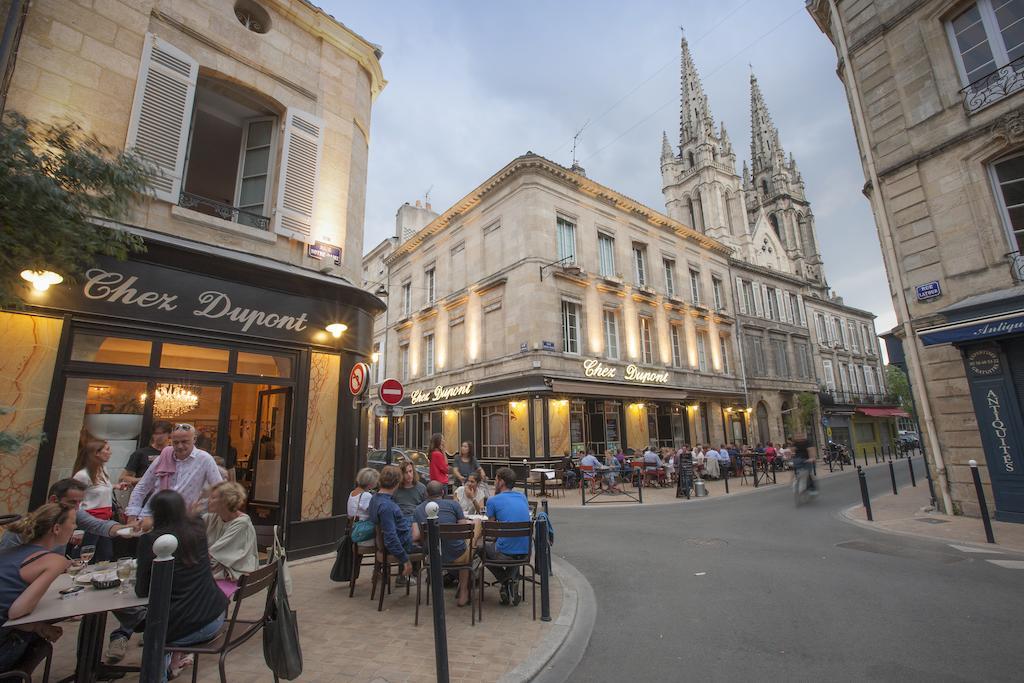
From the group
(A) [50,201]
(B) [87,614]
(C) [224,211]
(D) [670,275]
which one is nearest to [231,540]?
(B) [87,614]

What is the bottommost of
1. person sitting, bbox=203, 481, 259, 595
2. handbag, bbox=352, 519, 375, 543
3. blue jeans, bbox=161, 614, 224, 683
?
blue jeans, bbox=161, 614, 224, 683

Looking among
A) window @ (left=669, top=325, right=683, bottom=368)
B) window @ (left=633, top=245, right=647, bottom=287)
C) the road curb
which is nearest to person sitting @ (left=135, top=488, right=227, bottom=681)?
the road curb

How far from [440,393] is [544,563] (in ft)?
55.6

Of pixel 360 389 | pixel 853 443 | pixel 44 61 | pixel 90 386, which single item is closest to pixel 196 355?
pixel 90 386

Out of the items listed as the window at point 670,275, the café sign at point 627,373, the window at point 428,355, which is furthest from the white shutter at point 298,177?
the window at point 670,275

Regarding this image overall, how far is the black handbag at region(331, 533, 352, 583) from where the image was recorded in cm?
516

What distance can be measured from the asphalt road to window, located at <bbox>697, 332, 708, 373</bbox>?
1589 cm

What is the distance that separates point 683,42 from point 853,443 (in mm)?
36945

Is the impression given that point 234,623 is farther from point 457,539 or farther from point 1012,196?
point 1012,196

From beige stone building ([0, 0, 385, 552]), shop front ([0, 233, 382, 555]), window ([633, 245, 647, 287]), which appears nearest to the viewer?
shop front ([0, 233, 382, 555])

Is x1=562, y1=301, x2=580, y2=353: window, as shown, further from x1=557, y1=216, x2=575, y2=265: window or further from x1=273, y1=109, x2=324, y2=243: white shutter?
x1=273, y1=109, x2=324, y2=243: white shutter

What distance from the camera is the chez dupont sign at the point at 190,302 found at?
17.9ft

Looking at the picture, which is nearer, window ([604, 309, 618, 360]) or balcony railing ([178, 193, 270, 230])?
balcony railing ([178, 193, 270, 230])

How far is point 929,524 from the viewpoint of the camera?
8.09 m
